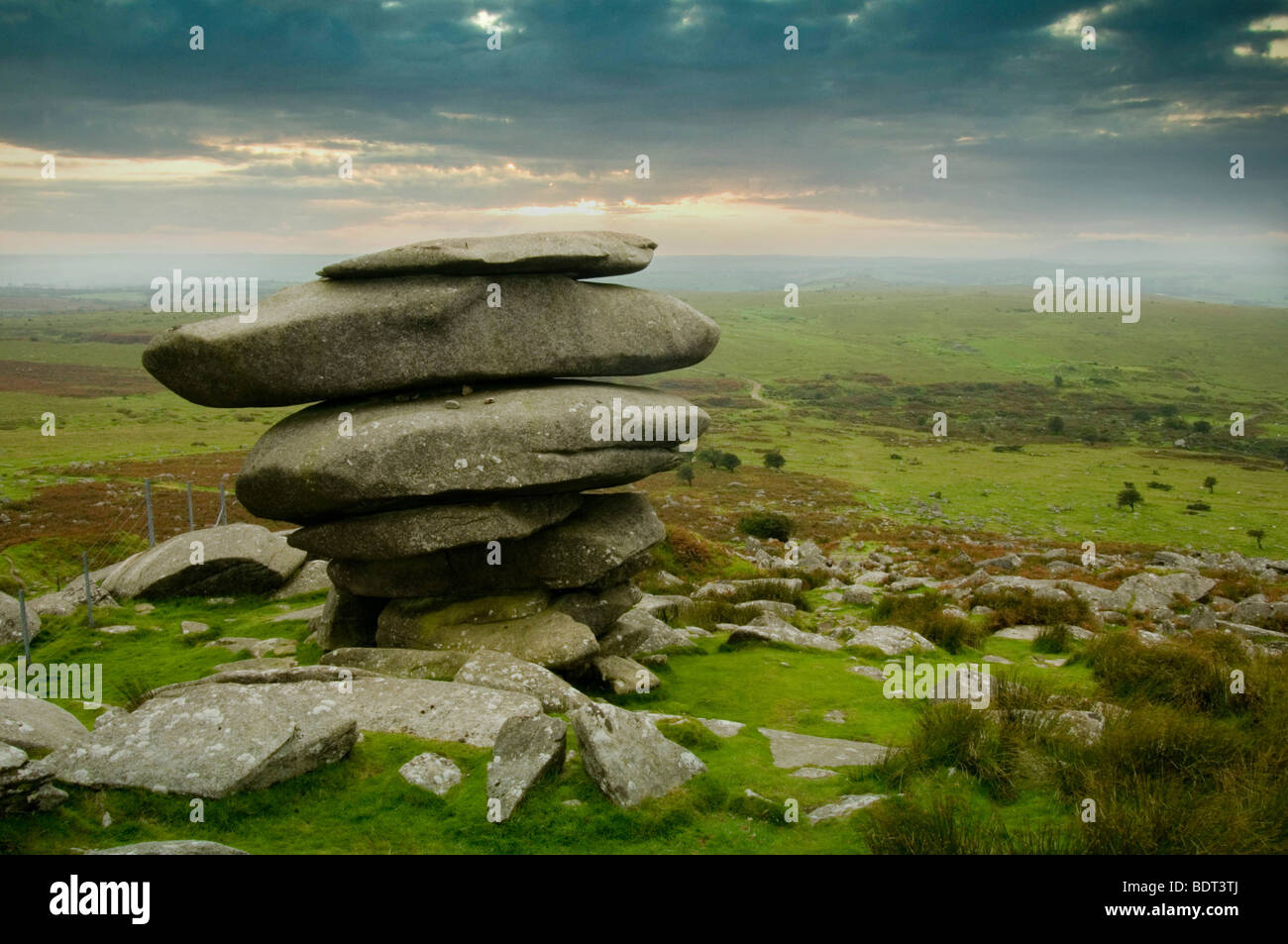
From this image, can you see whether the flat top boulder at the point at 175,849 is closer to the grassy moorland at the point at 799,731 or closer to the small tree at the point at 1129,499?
the grassy moorland at the point at 799,731

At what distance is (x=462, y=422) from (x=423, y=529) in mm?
2164

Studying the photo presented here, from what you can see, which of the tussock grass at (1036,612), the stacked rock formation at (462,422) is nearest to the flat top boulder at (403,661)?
the stacked rock formation at (462,422)

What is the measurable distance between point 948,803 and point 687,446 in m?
11.1

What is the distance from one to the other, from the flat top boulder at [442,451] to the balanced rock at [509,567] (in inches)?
52.7

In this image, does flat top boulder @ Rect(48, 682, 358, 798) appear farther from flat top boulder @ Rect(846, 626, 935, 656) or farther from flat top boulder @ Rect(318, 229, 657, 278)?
flat top boulder @ Rect(846, 626, 935, 656)

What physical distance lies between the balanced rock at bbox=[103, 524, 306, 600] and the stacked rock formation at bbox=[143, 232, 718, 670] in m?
5.32

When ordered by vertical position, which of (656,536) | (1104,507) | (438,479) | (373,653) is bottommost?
(1104,507)

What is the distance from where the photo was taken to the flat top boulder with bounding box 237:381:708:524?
15.3 meters

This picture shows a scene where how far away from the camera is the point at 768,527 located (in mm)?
46656

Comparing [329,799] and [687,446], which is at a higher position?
[687,446]
